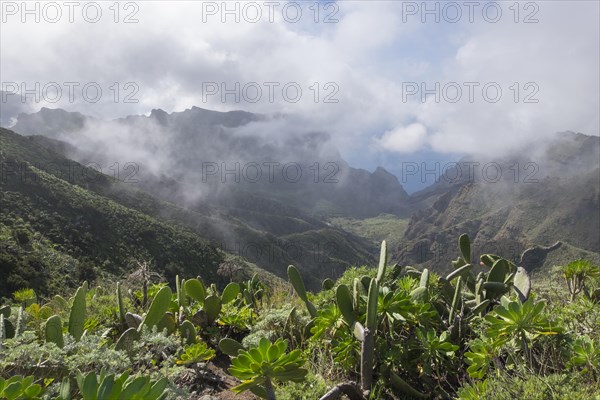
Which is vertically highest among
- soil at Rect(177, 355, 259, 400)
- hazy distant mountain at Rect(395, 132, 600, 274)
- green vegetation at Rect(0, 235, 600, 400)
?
green vegetation at Rect(0, 235, 600, 400)

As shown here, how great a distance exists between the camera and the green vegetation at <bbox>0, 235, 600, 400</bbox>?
2289 millimetres

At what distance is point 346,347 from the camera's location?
3227 mm

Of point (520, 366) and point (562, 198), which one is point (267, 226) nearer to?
point (562, 198)

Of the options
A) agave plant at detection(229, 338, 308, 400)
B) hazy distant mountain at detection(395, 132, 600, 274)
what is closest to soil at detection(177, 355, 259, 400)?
agave plant at detection(229, 338, 308, 400)

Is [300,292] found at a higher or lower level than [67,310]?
higher

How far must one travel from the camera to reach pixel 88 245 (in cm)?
4834

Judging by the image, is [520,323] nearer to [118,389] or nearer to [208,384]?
[118,389]

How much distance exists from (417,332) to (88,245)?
52.4m

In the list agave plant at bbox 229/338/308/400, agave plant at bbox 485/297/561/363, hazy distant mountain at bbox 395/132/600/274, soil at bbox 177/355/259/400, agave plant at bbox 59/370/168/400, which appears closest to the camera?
agave plant at bbox 59/370/168/400

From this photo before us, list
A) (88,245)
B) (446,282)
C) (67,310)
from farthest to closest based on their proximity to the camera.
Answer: (88,245)
(67,310)
(446,282)

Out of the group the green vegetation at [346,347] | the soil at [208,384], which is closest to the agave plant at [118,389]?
the green vegetation at [346,347]

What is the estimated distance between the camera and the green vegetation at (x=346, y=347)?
2.29 metres

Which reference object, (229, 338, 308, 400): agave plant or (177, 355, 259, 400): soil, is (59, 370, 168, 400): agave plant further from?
(177, 355, 259, 400): soil

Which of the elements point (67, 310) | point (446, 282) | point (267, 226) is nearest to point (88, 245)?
point (67, 310)
